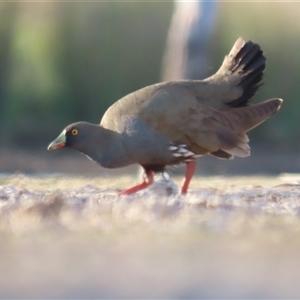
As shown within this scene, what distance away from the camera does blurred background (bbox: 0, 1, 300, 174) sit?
10.1 meters

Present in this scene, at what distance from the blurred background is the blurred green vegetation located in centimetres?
2

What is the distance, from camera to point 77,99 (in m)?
10.4

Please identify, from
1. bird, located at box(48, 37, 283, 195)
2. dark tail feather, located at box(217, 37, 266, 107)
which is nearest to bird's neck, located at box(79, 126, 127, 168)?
bird, located at box(48, 37, 283, 195)

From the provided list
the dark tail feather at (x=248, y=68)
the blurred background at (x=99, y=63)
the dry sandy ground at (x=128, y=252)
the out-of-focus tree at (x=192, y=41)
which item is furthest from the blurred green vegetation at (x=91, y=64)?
the dry sandy ground at (x=128, y=252)

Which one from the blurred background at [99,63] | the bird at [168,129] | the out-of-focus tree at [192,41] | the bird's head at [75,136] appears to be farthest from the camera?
the blurred background at [99,63]

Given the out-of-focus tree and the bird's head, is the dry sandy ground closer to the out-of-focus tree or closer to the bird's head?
the bird's head

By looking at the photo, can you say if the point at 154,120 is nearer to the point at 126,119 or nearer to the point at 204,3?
the point at 126,119

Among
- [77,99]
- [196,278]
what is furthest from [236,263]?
[77,99]

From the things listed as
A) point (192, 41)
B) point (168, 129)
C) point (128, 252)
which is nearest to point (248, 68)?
point (168, 129)

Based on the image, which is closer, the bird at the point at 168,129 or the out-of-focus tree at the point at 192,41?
the bird at the point at 168,129

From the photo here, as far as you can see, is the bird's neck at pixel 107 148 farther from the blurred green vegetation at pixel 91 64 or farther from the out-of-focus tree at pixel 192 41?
the blurred green vegetation at pixel 91 64

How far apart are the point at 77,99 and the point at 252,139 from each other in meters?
3.18

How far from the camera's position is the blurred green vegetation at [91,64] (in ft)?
33.7

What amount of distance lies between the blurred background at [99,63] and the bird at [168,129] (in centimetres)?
562
